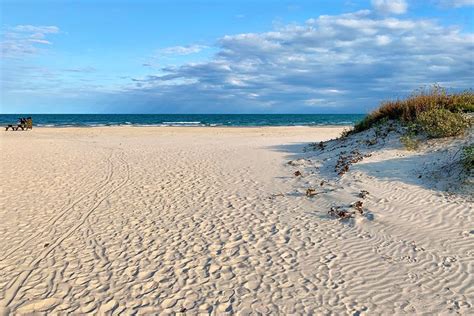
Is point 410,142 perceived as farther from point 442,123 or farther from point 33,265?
point 33,265

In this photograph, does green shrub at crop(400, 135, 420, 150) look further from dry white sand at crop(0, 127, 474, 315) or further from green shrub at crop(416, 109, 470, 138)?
green shrub at crop(416, 109, 470, 138)

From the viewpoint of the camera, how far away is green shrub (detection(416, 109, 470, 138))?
11398mm

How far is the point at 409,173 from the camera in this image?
9.83 m

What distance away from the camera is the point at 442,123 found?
11.5 metres

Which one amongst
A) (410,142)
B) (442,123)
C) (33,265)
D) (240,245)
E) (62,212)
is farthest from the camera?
(410,142)

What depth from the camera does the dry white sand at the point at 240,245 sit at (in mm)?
4875

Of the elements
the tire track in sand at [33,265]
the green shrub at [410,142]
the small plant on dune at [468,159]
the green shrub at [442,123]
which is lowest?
the tire track in sand at [33,265]

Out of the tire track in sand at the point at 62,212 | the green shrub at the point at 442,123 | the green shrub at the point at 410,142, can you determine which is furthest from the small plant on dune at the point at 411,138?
the tire track in sand at the point at 62,212

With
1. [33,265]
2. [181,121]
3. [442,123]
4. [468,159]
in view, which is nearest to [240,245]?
[33,265]

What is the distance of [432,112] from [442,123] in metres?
0.90

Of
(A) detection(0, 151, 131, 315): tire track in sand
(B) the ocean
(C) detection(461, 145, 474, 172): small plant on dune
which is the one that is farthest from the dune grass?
(B) the ocean

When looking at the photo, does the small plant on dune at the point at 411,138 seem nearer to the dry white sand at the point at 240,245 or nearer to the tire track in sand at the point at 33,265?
Answer: the dry white sand at the point at 240,245

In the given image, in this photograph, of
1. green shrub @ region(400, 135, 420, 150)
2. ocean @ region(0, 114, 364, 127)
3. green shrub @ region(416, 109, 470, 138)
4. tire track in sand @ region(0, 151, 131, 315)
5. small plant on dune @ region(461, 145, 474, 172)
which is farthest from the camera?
ocean @ region(0, 114, 364, 127)

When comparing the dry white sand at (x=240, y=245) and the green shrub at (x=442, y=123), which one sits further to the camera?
the green shrub at (x=442, y=123)
